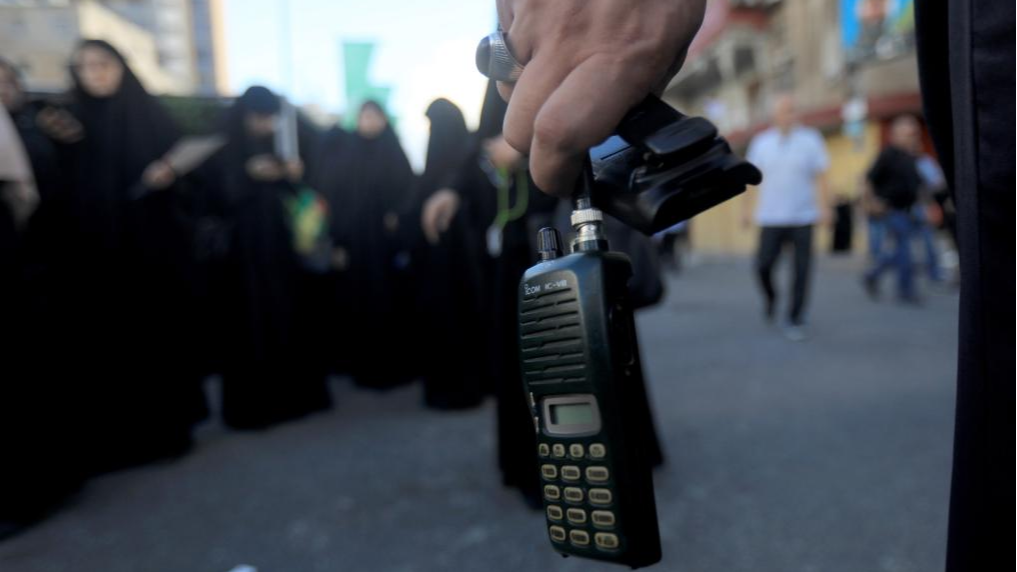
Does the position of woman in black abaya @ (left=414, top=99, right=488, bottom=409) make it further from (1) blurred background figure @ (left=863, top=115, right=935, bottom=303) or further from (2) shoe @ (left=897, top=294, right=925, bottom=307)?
(1) blurred background figure @ (left=863, top=115, right=935, bottom=303)

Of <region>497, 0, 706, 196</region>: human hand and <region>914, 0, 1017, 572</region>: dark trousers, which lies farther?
<region>497, 0, 706, 196</region>: human hand

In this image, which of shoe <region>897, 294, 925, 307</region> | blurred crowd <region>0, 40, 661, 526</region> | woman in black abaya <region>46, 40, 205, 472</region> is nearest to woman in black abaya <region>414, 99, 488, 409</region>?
blurred crowd <region>0, 40, 661, 526</region>

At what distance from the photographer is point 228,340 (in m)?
3.95

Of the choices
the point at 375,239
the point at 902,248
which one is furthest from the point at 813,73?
the point at 375,239

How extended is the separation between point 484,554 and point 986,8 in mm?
1881

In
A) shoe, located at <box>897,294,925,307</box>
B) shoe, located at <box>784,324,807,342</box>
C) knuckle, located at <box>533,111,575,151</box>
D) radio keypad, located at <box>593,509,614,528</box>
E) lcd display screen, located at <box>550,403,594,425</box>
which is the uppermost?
knuckle, located at <box>533,111,575,151</box>

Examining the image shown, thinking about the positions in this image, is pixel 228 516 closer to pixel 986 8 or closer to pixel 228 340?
pixel 228 340

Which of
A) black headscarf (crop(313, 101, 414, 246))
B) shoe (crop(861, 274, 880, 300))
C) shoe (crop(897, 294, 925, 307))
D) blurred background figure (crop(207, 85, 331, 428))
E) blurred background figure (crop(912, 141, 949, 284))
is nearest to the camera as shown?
blurred background figure (crop(207, 85, 331, 428))

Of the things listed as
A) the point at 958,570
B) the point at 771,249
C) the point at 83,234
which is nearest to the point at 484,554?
the point at 958,570

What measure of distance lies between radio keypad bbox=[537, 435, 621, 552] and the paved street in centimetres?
125

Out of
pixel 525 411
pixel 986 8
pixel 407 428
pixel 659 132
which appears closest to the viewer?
pixel 986 8

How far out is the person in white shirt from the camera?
5414mm

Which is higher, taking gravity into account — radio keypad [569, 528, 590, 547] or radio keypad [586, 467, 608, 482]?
radio keypad [586, 467, 608, 482]

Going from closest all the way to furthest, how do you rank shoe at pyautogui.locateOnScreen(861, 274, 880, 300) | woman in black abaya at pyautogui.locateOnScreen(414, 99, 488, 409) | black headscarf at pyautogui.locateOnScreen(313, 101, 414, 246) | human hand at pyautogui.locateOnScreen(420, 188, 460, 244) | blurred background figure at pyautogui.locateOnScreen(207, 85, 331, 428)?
human hand at pyautogui.locateOnScreen(420, 188, 460, 244)
blurred background figure at pyautogui.locateOnScreen(207, 85, 331, 428)
woman in black abaya at pyautogui.locateOnScreen(414, 99, 488, 409)
black headscarf at pyautogui.locateOnScreen(313, 101, 414, 246)
shoe at pyautogui.locateOnScreen(861, 274, 880, 300)
